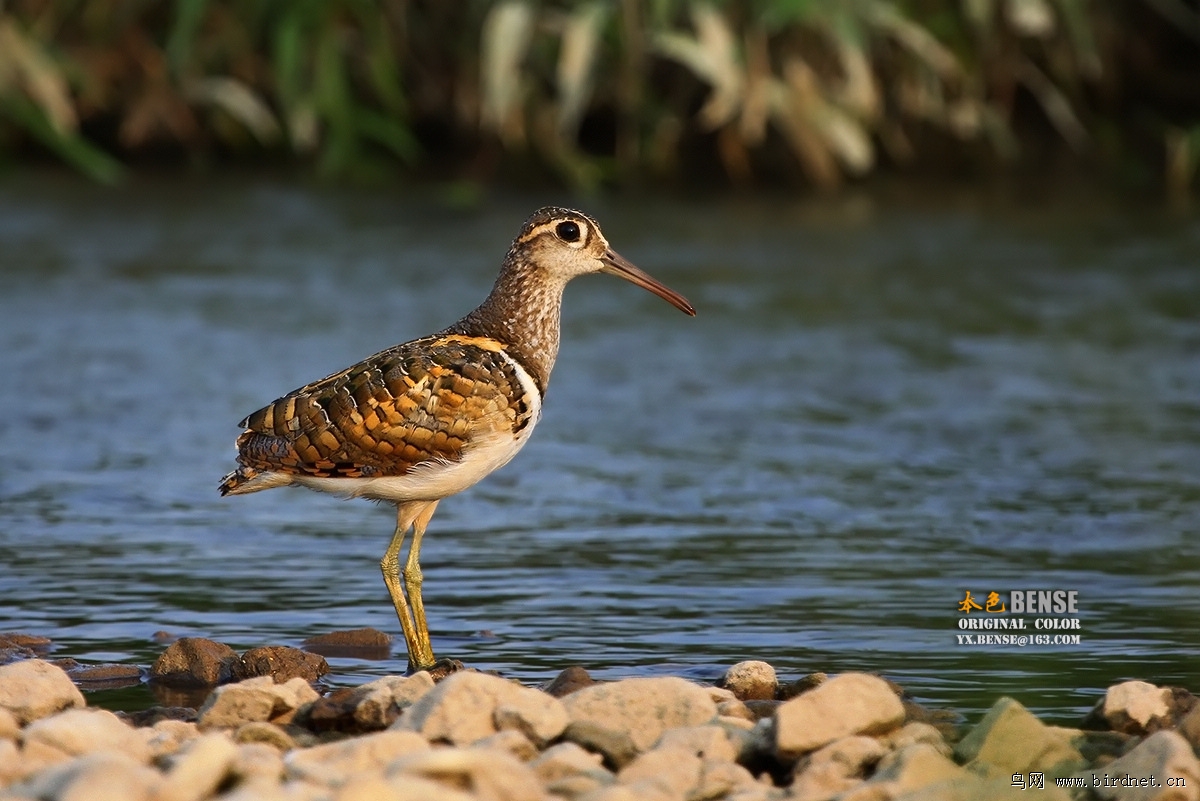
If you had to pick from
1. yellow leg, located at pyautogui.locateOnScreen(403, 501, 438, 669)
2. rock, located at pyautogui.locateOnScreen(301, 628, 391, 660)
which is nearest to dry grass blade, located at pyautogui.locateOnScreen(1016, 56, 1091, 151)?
yellow leg, located at pyautogui.locateOnScreen(403, 501, 438, 669)

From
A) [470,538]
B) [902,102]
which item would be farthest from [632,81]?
[470,538]

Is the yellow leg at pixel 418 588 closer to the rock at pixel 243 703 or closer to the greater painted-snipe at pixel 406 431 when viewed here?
the greater painted-snipe at pixel 406 431

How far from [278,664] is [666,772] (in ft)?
5.45

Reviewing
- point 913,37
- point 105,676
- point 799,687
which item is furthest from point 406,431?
point 913,37

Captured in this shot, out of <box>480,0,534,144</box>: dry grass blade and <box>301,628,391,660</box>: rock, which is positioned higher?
<box>480,0,534,144</box>: dry grass blade

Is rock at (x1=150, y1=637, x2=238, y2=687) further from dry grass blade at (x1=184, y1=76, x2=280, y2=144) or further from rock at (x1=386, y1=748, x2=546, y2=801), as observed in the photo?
dry grass blade at (x1=184, y1=76, x2=280, y2=144)

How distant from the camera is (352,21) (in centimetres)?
1620

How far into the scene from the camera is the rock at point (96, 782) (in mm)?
4406

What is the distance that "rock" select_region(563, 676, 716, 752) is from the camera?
5.52 meters

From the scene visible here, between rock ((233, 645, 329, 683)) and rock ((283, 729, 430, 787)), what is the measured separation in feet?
3.78

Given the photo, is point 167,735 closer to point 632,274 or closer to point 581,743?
point 581,743

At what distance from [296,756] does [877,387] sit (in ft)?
20.7

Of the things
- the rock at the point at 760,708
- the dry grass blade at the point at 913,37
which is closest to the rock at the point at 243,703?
the rock at the point at 760,708

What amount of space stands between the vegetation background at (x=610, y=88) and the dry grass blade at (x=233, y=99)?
0.08 ft
